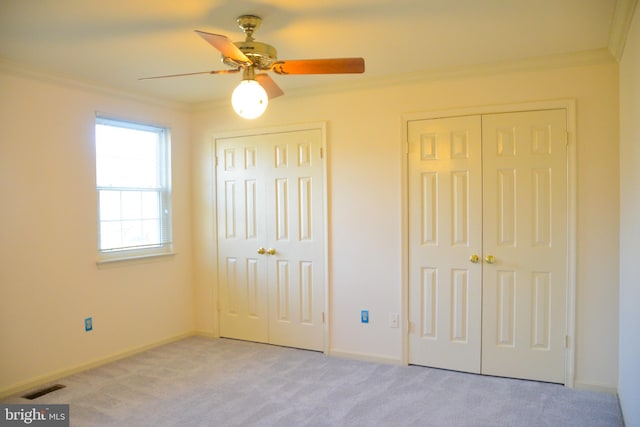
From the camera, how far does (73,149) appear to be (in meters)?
3.66

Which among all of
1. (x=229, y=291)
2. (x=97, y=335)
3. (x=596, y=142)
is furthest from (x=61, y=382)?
(x=596, y=142)

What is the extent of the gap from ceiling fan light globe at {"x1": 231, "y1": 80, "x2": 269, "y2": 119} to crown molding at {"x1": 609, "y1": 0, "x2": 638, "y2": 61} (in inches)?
77.0

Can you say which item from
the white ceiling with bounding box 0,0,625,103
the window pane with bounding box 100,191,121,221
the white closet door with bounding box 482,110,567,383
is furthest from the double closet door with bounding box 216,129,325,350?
the white closet door with bounding box 482,110,567,383

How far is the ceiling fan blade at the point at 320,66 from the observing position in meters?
2.32

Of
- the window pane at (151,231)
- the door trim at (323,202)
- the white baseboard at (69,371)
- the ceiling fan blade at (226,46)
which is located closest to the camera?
the ceiling fan blade at (226,46)

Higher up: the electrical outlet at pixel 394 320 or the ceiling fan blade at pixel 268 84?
the ceiling fan blade at pixel 268 84

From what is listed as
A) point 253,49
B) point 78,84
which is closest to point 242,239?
point 78,84

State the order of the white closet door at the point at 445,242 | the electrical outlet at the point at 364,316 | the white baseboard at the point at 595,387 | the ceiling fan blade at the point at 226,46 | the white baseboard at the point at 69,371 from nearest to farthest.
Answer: the ceiling fan blade at the point at 226,46 → the white baseboard at the point at 595,387 → the white baseboard at the point at 69,371 → the white closet door at the point at 445,242 → the electrical outlet at the point at 364,316

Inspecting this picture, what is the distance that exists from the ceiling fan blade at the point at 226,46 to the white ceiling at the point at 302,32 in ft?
0.94

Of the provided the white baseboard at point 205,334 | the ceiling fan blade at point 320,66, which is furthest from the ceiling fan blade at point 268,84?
the white baseboard at point 205,334

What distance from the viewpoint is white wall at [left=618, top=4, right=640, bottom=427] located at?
2275 millimetres

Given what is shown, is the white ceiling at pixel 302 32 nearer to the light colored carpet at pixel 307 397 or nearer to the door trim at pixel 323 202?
the door trim at pixel 323 202

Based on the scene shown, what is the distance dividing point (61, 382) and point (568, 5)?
14.2 feet

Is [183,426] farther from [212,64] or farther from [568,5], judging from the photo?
[568,5]
